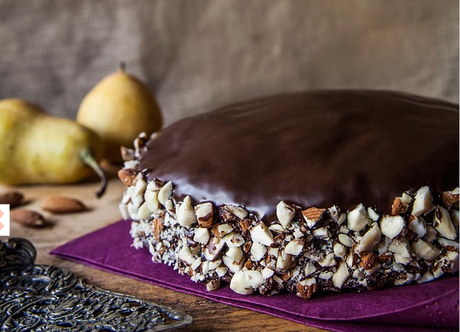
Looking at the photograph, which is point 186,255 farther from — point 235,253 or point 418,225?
point 418,225

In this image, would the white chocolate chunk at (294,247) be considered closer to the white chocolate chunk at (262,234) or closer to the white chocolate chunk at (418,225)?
the white chocolate chunk at (262,234)

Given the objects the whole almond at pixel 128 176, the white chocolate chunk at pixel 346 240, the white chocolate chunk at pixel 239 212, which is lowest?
the white chocolate chunk at pixel 346 240

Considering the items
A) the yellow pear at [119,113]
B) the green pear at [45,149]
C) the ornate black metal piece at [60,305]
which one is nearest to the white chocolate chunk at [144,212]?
the ornate black metal piece at [60,305]

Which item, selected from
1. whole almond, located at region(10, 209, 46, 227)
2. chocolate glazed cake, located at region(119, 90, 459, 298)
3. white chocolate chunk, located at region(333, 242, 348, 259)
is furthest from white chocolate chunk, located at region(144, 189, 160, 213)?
whole almond, located at region(10, 209, 46, 227)

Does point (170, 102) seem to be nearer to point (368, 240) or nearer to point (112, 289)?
point (112, 289)

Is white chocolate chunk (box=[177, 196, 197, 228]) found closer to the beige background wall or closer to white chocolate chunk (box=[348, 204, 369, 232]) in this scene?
white chocolate chunk (box=[348, 204, 369, 232])

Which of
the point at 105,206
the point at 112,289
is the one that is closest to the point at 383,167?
the point at 112,289
